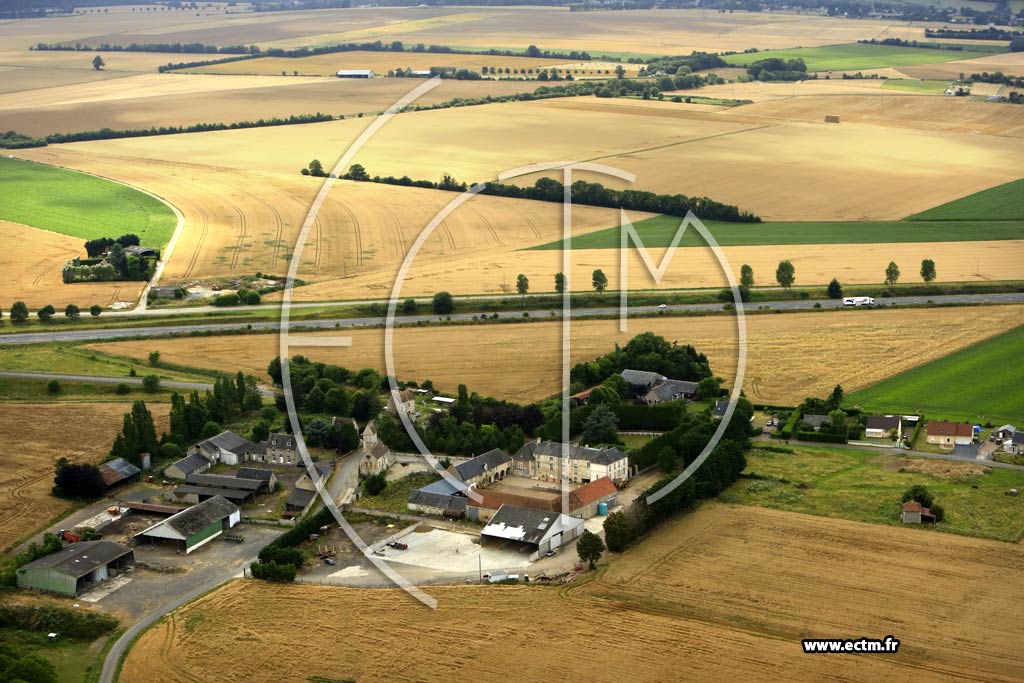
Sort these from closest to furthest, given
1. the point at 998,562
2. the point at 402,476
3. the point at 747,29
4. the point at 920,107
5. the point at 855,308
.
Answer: the point at 998,562 < the point at 402,476 < the point at 855,308 < the point at 920,107 < the point at 747,29

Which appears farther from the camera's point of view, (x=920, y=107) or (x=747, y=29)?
(x=747, y=29)

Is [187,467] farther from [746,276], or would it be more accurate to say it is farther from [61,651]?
[746,276]

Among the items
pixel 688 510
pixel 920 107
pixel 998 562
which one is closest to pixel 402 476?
pixel 688 510

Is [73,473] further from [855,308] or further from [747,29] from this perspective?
[747,29]

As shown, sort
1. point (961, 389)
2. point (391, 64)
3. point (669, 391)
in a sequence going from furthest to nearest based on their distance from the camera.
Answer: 1. point (391, 64)
2. point (961, 389)
3. point (669, 391)

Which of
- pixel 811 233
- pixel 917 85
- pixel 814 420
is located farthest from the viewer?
pixel 917 85

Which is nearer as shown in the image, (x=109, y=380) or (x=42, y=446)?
(x=42, y=446)

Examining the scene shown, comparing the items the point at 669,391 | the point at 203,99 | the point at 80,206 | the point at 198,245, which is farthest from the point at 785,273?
the point at 203,99

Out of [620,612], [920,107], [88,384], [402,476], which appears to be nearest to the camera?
[620,612]
